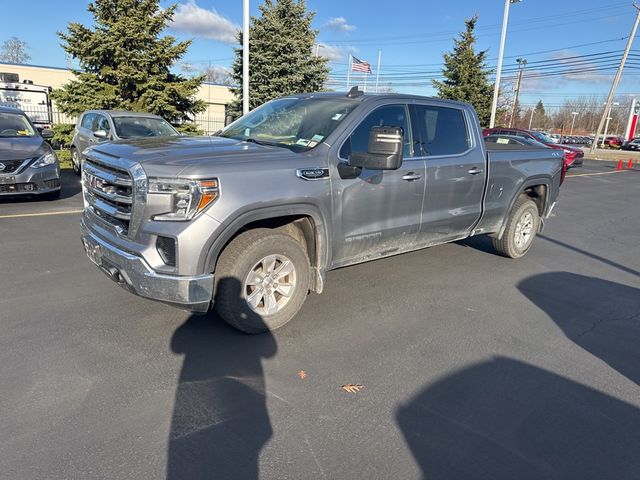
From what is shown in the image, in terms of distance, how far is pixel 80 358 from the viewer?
133 inches

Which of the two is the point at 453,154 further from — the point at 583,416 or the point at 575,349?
Answer: the point at 583,416

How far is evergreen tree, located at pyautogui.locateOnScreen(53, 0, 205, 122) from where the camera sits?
616 inches

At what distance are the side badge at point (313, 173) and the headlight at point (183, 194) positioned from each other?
Result: 29.3 inches

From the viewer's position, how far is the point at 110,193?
11.7ft

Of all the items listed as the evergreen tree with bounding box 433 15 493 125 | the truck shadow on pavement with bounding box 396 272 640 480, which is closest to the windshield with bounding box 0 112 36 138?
the truck shadow on pavement with bounding box 396 272 640 480

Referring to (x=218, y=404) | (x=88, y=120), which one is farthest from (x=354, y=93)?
(x=88, y=120)

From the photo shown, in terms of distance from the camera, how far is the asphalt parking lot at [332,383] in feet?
8.23

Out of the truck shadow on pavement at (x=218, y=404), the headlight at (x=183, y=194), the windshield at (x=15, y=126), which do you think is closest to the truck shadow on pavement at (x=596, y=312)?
the truck shadow on pavement at (x=218, y=404)

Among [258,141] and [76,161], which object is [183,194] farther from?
[76,161]

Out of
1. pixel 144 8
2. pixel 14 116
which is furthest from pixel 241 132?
pixel 144 8

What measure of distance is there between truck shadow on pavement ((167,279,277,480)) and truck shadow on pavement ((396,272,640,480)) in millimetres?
909

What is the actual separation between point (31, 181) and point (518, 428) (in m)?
8.54

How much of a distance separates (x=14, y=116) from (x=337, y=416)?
9426mm

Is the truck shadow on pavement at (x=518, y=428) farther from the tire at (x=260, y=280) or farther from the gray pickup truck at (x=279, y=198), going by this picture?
the gray pickup truck at (x=279, y=198)
